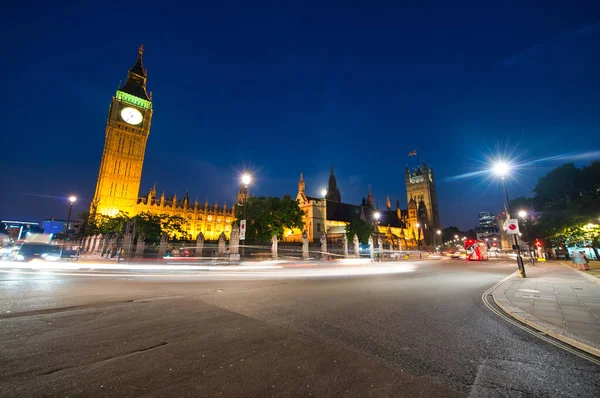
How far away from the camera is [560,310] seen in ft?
21.5

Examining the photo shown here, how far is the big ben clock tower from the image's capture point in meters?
69.4

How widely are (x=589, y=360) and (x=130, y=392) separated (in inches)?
239

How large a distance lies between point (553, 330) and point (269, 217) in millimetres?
42732

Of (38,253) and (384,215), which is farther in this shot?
(384,215)

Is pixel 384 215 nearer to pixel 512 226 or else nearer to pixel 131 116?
pixel 512 226

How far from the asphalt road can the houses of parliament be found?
55.9 meters

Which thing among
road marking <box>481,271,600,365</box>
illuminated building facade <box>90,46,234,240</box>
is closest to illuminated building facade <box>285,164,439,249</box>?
illuminated building facade <box>90,46,234,240</box>

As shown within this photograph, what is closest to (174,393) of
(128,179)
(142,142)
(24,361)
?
(24,361)

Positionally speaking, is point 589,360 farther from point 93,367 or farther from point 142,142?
point 142,142

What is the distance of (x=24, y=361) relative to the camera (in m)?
3.32

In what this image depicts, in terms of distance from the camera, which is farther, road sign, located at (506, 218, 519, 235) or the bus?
the bus

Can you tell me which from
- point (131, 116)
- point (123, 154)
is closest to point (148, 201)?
point (123, 154)

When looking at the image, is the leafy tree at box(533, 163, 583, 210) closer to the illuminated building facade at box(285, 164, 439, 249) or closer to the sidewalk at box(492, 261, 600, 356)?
the illuminated building facade at box(285, 164, 439, 249)

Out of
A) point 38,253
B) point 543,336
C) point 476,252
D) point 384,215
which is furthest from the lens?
point 384,215
